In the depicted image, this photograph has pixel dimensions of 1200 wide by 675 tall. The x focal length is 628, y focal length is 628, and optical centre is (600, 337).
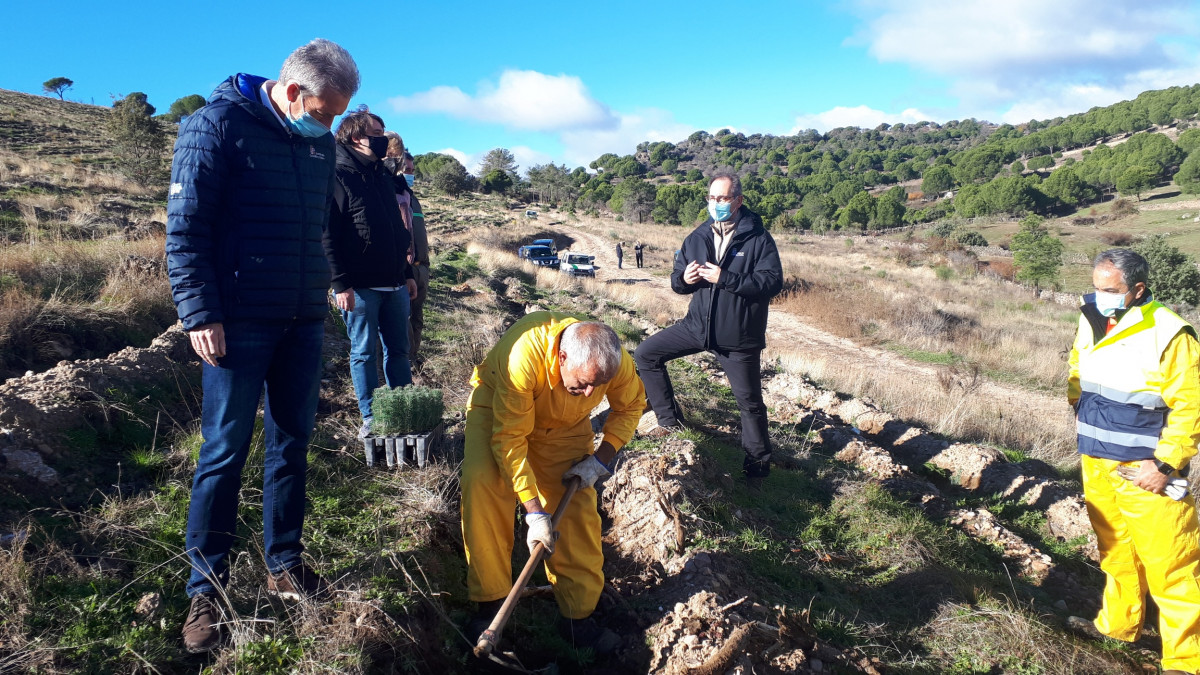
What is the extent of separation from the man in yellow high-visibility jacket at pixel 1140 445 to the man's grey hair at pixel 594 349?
101 inches

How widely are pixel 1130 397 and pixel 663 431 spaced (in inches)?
112

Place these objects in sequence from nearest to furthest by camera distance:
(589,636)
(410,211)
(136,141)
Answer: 1. (589,636)
2. (410,211)
3. (136,141)

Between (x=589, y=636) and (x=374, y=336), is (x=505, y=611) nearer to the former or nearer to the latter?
(x=589, y=636)

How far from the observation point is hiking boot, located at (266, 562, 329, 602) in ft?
8.01

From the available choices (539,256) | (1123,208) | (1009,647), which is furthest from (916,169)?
(1009,647)

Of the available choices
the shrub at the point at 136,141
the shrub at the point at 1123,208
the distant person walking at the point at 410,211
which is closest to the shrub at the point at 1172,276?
the distant person walking at the point at 410,211

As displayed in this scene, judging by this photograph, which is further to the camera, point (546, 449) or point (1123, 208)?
point (1123, 208)

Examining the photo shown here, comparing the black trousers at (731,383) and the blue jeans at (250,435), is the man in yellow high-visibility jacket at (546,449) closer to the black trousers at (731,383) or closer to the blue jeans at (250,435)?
the blue jeans at (250,435)

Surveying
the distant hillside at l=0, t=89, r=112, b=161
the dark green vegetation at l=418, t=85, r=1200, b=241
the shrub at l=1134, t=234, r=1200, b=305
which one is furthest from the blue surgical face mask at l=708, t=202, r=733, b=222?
the distant hillside at l=0, t=89, r=112, b=161

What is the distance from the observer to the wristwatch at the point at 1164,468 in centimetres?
296

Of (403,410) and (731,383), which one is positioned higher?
(403,410)

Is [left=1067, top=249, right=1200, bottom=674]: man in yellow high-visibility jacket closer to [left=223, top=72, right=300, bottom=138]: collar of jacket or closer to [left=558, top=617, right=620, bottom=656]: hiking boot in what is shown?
[left=558, top=617, right=620, bottom=656]: hiking boot

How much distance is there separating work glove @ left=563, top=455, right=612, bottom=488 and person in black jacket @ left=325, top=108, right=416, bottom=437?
142 centimetres

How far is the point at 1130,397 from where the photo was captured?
121 inches
